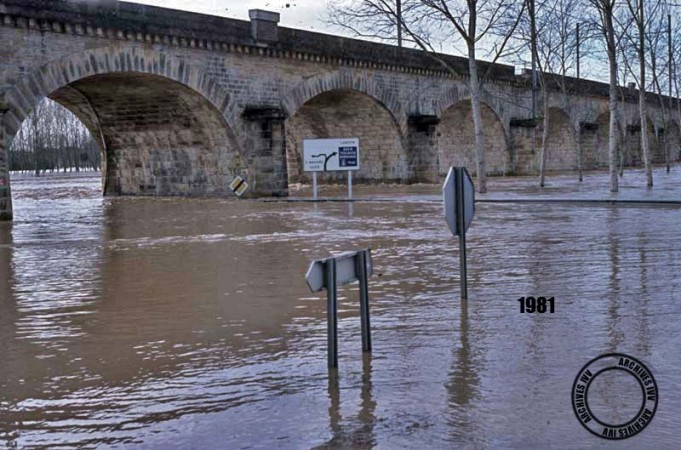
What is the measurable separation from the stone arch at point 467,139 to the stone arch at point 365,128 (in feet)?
21.3

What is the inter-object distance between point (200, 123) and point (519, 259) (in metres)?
19.2

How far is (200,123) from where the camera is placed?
27594 millimetres

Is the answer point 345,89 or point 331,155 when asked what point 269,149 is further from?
point 345,89

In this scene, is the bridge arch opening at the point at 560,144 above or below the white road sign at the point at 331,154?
above

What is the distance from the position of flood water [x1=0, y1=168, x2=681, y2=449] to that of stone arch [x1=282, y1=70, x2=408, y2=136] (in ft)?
56.0

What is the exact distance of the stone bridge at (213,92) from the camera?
69.5ft

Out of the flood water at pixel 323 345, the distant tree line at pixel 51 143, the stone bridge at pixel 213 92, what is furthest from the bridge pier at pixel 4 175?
the distant tree line at pixel 51 143

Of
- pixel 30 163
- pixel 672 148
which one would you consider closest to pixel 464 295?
pixel 672 148

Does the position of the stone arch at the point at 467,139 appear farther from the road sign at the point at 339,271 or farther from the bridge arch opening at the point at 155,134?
the road sign at the point at 339,271

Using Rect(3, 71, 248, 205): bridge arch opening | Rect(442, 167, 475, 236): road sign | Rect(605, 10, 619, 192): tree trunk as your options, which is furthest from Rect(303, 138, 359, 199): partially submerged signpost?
Rect(442, 167, 475, 236): road sign

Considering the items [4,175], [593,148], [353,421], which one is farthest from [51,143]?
[353,421]

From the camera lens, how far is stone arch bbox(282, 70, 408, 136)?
2902 cm

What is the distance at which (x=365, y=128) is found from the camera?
117 feet

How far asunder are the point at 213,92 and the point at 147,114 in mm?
3271
